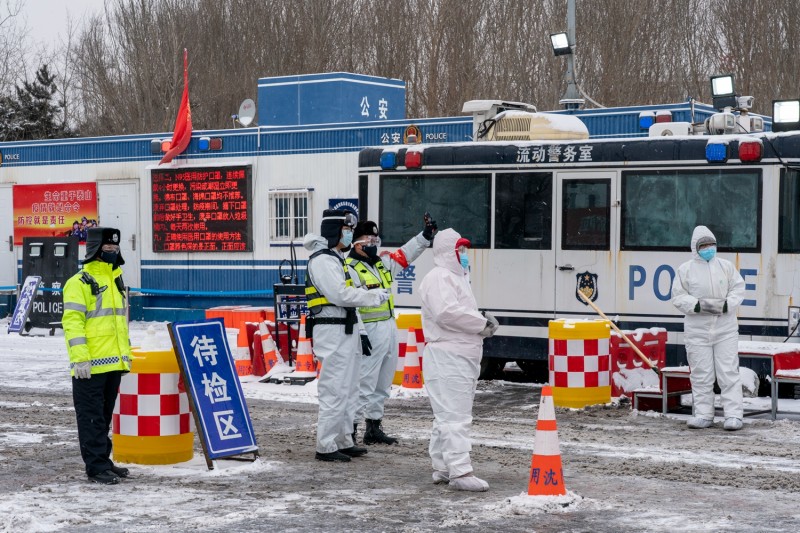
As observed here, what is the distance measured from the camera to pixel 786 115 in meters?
15.0

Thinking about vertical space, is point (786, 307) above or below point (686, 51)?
below

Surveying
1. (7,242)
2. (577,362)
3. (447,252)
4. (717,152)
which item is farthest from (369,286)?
(7,242)

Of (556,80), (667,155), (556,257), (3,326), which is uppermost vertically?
(556,80)

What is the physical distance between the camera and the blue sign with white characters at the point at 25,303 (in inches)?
912

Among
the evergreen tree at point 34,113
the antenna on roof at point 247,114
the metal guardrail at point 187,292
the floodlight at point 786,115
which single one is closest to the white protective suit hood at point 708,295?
the floodlight at point 786,115

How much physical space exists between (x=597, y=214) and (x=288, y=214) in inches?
399

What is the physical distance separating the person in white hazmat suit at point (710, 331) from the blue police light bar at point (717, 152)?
167 cm

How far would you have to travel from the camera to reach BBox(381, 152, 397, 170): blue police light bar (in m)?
16.2

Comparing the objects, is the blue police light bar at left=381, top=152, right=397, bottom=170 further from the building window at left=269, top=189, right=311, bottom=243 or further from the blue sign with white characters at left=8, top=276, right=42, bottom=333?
the blue sign with white characters at left=8, top=276, right=42, bottom=333

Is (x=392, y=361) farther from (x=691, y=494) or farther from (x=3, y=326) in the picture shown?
(x=3, y=326)

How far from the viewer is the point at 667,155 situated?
14469 millimetres

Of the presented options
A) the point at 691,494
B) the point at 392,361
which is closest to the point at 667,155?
the point at 392,361

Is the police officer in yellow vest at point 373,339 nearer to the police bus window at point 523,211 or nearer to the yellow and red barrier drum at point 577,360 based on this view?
the yellow and red barrier drum at point 577,360

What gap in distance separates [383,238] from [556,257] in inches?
91.8
